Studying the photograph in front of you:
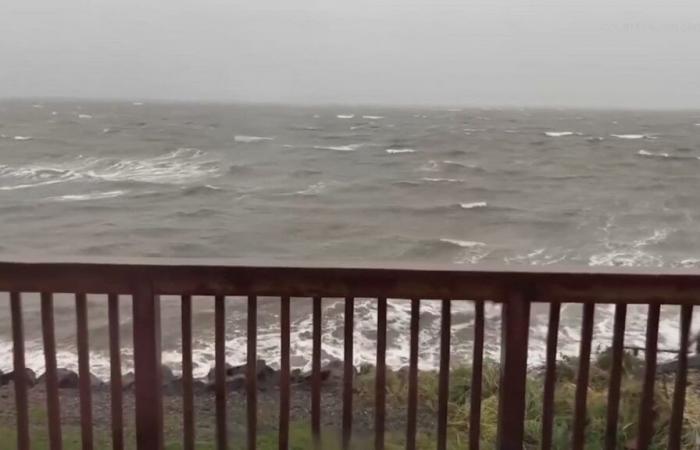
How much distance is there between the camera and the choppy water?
24.2 ft

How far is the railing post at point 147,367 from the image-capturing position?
5.24 feet

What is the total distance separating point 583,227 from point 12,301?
16285 millimetres

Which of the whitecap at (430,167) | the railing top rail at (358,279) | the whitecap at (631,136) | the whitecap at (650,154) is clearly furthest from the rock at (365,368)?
the whitecap at (631,136)

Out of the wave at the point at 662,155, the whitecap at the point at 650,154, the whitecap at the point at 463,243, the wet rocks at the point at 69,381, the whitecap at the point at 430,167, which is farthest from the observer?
the whitecap at the point at 650,154

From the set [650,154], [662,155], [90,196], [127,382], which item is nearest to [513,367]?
[127,382]

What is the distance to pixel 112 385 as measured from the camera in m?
1.70

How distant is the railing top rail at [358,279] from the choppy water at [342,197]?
2.17 metres

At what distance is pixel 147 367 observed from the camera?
5.41ft

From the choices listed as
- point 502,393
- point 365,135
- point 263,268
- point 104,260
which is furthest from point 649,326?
point 365,135

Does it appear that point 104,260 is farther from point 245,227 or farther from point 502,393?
point 245,227

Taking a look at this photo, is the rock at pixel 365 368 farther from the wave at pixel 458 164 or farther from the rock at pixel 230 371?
the wave at pixel 458 164

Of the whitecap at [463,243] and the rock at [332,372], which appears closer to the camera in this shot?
the rock at [332,372]

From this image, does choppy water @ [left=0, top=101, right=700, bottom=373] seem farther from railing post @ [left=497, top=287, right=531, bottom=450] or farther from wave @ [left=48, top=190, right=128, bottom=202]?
railing post @ [left=497, top=287, right=531, bottom=450]

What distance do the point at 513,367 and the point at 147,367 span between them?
767 mm
